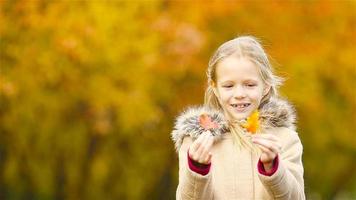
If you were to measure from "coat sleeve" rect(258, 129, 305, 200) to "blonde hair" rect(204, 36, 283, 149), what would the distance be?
22cm

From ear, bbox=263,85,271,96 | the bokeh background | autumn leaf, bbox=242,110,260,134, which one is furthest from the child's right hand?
the bokeh background

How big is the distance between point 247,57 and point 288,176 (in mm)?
589

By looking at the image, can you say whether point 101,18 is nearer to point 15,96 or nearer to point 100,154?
point 15,96

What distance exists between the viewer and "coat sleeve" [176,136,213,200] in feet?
15.1

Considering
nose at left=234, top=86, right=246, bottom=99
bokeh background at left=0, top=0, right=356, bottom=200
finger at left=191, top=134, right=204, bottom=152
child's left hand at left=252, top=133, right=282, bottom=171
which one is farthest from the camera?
bokeh background at left=0, top=0, right=356, bottom=200

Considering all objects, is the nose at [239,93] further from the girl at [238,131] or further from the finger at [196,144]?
the finger at [196,144]

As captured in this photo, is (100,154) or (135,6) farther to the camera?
(100,154)

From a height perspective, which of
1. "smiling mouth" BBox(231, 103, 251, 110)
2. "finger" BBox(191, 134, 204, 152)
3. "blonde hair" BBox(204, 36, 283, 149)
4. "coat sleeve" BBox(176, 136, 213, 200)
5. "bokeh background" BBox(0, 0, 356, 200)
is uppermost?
"bokeh background" BBox(0, 0, 356, 200)

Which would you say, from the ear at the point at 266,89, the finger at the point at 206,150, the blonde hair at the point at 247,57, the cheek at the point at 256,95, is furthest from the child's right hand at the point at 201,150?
the ear at the point at 266,89

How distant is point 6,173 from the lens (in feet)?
64.2

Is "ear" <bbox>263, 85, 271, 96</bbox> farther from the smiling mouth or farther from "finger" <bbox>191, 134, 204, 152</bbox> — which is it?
"finger" <bbox>191, 134, 204, 152</bbox>

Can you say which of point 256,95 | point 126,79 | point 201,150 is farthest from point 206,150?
point 126,79

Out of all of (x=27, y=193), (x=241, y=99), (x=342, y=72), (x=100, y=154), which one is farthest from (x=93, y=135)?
(x=241, y=99)

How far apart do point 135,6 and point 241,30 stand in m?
1.92
